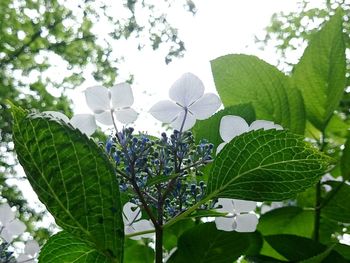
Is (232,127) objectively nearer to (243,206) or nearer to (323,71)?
(243,206)

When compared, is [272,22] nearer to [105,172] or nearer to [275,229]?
[275,229]

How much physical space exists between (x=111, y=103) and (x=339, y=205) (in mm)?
245

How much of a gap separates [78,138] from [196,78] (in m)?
0.13

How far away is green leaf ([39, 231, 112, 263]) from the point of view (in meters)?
0.39

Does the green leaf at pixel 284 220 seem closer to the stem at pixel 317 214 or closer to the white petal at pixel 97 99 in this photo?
the stem at pixel 317 214

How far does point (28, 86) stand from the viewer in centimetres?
403

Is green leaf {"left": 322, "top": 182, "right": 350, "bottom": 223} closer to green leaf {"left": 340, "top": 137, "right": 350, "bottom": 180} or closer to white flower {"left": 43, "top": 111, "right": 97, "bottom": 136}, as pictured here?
green leaf {"left": 340, "top": 137, "right": 350, "bottom": 180}

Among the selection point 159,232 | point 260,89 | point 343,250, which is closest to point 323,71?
point 260,89

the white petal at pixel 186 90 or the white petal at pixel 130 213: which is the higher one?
the white petal at pixel 186 90

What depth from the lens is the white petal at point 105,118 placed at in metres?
0.41

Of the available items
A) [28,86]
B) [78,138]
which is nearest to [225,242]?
[78,138]

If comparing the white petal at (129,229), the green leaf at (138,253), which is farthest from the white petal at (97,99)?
the green leaf at (138,253)

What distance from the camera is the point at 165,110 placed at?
16.4 inches

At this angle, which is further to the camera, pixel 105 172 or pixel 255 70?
pixel 255 70
